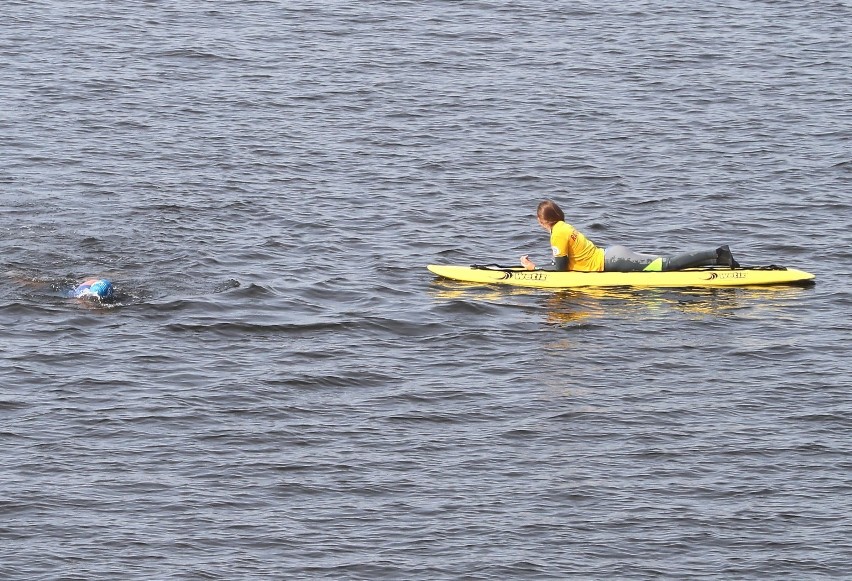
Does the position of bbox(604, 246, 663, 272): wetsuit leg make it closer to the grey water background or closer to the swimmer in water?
the grey water background

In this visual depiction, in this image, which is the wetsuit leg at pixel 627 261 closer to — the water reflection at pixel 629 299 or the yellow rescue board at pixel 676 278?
the yellow rescue board at pixel 676 278

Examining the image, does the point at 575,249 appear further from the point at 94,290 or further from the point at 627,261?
the point at 94,290

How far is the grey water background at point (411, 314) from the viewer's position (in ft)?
42.7

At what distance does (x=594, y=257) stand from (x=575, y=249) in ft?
0.89

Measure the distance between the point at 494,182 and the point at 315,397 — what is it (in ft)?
30.3

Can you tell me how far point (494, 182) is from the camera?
24.4 metres

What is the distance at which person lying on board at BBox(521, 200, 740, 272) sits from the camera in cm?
1909

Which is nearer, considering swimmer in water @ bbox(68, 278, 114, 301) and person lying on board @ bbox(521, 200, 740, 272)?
swimmer in water @ bbox(68, 278, 114, 301)

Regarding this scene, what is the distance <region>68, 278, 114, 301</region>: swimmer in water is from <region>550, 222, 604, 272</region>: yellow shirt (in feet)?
18.0

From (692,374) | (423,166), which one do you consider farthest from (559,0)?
(692,374)

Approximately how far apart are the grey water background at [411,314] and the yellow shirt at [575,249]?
17.0 inches

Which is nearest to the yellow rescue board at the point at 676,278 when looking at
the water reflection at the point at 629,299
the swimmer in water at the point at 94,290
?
the water reflection at the point at 629,299

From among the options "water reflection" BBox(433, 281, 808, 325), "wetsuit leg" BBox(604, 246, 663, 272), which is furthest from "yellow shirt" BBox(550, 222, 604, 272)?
"water reflection" BBox(433, 281, 808, 325)

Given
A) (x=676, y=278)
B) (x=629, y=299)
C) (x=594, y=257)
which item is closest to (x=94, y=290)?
(x=594, y=257)
